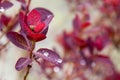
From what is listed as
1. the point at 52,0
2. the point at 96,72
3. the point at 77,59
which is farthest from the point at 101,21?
the point at 52,0

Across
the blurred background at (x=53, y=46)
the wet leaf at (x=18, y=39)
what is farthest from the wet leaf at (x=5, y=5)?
the blurred background at (x=53, y=46)

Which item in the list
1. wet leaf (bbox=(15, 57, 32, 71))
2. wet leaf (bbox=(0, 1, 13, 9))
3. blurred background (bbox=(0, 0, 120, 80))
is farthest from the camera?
blurred background (bbox=(0, 0, 120, 80))

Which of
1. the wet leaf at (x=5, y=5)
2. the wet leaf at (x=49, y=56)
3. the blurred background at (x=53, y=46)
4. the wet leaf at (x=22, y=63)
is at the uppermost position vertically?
the wet leaf at (x=5, y=5)

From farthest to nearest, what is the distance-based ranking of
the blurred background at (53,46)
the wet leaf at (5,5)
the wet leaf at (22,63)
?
the blurred background at (53,46), the wet leaf at (5,5), the wet leaf at (22,63)

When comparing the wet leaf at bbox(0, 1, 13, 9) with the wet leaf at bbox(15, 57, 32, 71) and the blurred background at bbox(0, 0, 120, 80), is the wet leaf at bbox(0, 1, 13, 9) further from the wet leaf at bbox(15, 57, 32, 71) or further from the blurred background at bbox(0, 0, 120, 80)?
the blurred background at bbox(0, 0, 120, 80)

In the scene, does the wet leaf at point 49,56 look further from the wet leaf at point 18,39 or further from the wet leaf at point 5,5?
the wet leaf at point 5,5

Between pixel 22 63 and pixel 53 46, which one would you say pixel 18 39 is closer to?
pixel 22 63

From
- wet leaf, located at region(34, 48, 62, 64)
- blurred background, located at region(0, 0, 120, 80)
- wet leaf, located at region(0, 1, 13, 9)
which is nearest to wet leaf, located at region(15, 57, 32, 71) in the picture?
wet leaf, located at region(34, 48, 62, 64)

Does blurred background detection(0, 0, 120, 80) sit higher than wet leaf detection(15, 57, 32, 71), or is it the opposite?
wet leaf detection(15, 57, 32, 71)

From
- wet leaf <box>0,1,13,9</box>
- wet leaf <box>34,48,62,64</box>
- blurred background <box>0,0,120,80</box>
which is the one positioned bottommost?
blurred background <box>0,0,120,80</box>

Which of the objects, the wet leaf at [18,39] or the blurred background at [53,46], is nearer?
the wet leaf at [18,39]

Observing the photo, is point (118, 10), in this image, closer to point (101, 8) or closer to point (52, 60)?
point (101, 8)
